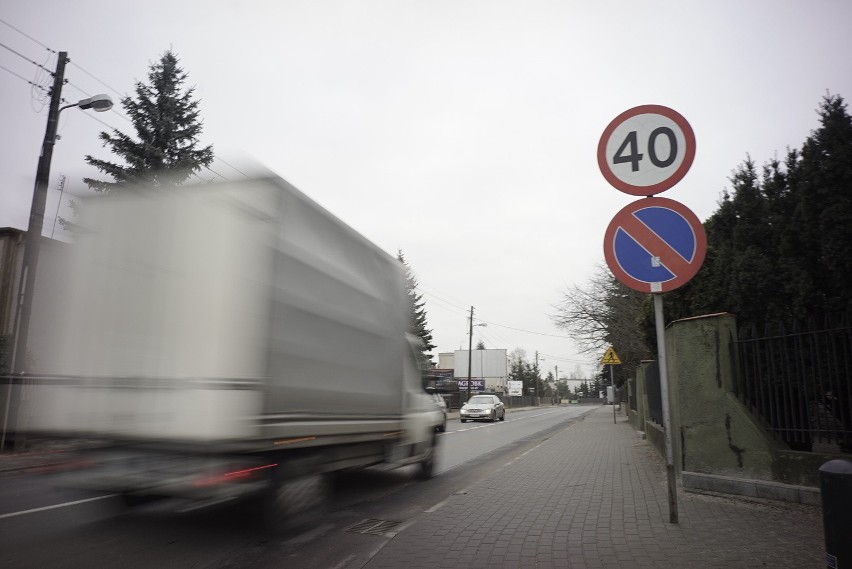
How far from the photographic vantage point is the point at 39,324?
17.6 feet

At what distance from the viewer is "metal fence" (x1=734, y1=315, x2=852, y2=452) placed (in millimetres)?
5430

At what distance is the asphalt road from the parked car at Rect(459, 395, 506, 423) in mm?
22838

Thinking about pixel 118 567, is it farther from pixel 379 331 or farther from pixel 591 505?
pixel 591 505

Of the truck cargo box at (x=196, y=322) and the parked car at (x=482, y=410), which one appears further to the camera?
the parked car at (x=482, y=410)

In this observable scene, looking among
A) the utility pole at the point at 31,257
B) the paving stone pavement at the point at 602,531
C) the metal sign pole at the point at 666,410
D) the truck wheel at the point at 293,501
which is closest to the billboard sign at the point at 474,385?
the utility pole at the point at 31,257

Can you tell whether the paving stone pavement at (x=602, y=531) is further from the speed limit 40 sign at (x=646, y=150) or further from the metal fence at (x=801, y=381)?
the speed limit 40 sign at (x=646, y=150)

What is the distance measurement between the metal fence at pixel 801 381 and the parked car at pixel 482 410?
2418 cm

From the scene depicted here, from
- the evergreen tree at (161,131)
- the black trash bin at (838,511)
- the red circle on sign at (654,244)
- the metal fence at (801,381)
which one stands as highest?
the evergreen tree at (161,131)

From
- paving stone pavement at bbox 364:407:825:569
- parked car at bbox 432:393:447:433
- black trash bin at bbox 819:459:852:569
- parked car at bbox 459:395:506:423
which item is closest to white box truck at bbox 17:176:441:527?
paving stone pavement at bbox 364:407:825:569

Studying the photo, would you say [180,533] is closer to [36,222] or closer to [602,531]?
[602,531]

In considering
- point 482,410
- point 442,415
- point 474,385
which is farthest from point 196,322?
point 474,385

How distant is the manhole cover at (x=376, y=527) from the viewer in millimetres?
5211

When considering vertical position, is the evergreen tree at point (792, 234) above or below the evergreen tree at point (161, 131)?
below

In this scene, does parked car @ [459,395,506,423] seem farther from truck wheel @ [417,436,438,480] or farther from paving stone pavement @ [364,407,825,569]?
paving stone pavement @ [364,407,825,569]
